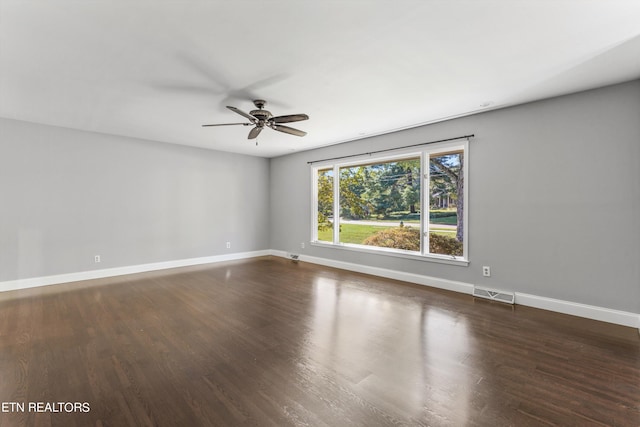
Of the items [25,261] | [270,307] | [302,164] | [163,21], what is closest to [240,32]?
[163,21]

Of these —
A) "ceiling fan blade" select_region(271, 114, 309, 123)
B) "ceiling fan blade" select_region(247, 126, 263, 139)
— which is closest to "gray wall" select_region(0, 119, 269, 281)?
"ceiling fan blade" select_region(247, 126, 263, 139)

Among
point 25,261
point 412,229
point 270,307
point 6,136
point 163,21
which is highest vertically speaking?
point 163,21

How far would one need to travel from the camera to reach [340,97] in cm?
352

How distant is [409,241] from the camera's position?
502cm

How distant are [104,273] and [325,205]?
448 centimetres

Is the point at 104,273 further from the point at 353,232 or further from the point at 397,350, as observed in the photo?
the point at 397,350

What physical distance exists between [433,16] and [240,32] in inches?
→ 57.6

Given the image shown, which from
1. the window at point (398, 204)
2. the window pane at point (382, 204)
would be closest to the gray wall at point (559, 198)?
the window at point (398, 204)

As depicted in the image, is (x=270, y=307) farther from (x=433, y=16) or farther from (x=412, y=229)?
(x=433, y=16)

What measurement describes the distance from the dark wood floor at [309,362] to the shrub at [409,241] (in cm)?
87

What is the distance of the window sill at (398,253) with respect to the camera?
4320 mm

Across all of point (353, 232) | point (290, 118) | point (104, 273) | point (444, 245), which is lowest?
point (104, 273)

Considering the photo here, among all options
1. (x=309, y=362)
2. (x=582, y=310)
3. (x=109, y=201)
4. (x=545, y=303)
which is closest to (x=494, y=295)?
(x=545, y=303)

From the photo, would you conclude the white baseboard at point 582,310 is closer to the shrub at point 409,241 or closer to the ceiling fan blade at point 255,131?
the shrub at point 409,241
